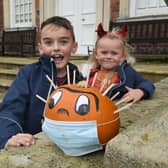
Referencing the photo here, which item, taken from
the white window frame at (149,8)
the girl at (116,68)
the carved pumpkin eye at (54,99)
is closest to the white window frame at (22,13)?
the white window frame at (149,8)

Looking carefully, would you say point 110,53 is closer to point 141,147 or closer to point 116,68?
point 116,68

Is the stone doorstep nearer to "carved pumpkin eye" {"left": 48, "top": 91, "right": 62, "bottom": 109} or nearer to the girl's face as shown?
"carved pumpkin eye" {"left": 48, "top": 91, "right": 62, "bottom": 109}

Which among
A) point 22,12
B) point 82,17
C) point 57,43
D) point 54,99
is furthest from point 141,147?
point 22,12

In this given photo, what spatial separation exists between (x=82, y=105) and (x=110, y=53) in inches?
38.8

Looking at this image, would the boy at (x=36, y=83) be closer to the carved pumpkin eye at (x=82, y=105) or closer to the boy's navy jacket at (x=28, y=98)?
the boy's navy jacket at (x=28, y=98)

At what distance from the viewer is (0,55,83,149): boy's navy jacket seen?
1.59m

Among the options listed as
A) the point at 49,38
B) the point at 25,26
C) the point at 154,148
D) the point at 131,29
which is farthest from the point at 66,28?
the point at 25,26

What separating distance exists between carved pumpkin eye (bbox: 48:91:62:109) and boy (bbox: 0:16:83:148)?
380 mm

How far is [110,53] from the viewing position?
6.70 ft

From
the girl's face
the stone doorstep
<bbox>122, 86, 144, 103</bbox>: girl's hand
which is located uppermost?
the girl's face

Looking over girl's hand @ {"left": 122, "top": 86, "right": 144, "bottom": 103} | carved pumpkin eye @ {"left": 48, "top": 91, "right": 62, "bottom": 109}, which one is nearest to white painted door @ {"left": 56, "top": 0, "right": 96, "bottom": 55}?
girl's hand @ {"left": 122, "top": 86, "right": 144, "bottom": 103}

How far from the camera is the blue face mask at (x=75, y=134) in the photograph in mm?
1091

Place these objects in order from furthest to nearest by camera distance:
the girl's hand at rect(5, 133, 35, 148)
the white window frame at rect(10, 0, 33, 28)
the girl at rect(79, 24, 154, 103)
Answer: the white window frame at rect(10, 0, 33, 28)
the girl at rect(79, 24, 154, 103)
the girl's hand at rect(5, 133, 35, 148)

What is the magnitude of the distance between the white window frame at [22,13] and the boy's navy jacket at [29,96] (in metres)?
7.73
